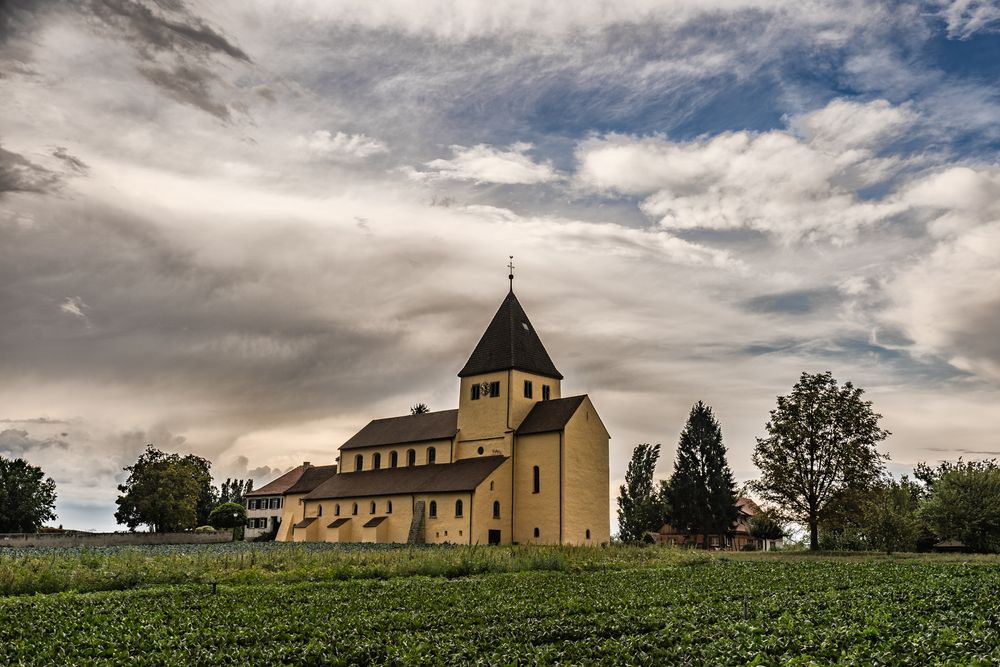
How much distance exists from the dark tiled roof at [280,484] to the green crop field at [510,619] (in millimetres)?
60616

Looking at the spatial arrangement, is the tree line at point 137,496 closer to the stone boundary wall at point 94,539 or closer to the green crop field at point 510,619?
the stone boundary wall at point 94,539

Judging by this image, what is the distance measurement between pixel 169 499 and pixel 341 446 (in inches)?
702

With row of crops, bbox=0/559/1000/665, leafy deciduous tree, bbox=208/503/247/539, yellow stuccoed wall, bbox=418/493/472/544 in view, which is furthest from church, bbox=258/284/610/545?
row of crops, bbox=0/559/1000/665

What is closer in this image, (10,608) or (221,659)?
(221,659)

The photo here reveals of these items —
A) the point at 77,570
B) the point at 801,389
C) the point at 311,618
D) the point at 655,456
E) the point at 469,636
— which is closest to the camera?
the point at 469,636

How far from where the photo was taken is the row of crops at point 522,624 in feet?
42.2

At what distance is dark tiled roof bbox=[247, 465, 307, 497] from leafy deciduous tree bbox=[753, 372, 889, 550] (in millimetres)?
52585

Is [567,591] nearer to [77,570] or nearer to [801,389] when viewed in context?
[77,570]

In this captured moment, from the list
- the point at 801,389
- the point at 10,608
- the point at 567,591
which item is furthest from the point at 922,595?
the point at 801,389

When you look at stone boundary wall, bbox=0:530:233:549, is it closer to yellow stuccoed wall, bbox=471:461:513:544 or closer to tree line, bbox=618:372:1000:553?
yellow stuccoed wall, bbox=471:461:513:544

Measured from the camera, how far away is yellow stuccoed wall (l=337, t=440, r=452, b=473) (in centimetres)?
6112

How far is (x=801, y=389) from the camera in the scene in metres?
50.0

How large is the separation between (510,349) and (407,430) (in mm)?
12113

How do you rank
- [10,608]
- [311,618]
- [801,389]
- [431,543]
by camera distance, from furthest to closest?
1. [431,543]
2. [801,389]
3. [10,608]
4. [311,618]
